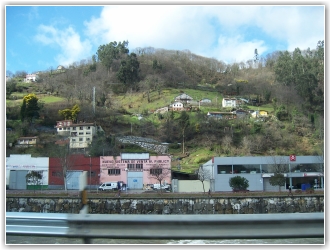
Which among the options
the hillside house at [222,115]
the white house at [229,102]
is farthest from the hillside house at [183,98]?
the hillside house at [222,115]

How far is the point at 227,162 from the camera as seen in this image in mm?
22766

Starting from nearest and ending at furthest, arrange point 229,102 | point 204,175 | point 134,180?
1. point 204,175
2. point 134,180
3. point 229,102

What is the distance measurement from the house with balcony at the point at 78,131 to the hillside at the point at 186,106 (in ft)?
4.12

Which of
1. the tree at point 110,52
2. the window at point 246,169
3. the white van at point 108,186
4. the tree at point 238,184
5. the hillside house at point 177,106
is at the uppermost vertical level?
the tree at point 110,52

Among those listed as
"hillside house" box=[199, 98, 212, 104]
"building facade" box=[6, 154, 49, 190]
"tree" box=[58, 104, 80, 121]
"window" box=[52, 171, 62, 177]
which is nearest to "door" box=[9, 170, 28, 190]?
"building facade" box=[6, 154, 49, 190]

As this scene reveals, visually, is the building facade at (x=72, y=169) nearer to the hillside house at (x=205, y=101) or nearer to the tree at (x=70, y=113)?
the tree at (x=70, y=113)

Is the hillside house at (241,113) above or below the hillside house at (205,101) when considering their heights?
below

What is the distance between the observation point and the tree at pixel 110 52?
5391 cm

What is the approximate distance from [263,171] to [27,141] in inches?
889

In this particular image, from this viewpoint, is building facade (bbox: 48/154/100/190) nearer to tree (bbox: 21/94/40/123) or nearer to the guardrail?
tree (bbox: 21/94/40/123)

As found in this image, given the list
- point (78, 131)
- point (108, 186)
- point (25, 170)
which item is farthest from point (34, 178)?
point (78, 131)

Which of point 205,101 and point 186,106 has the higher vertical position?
point 205,101

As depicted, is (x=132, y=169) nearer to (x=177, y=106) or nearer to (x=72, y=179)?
(x=72, y=179)

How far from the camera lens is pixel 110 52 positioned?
176 feet
